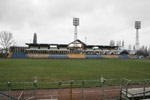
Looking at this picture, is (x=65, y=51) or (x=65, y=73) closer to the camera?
(x=65, y=73)

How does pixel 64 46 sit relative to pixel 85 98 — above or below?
above

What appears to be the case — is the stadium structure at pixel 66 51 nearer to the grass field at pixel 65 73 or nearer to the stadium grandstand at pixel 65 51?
the stadium grandstand at pixel 65 51

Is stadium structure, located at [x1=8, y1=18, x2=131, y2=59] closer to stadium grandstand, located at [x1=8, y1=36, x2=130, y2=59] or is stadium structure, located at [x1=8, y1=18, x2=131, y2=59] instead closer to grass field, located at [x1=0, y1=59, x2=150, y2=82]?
stadium grandstand, located at [x1=8, y1=36, x2=130, y2=59]

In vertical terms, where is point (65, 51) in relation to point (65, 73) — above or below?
above

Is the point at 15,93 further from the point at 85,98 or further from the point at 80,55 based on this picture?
the point at 80,55

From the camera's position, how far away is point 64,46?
62500 millimetres

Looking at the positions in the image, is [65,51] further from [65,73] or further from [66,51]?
[65,73]

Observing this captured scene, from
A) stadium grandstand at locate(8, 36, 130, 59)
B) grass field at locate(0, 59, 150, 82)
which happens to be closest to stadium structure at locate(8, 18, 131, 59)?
stadium grandstand at locate(8, 36, 130, 59)

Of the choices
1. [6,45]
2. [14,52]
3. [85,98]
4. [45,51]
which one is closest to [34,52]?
[45,51]

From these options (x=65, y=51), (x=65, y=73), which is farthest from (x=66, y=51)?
(x=65, y=73)

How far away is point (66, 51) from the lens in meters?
62.4

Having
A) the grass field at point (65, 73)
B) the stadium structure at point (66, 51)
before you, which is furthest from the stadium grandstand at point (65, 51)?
the grass field at point (65, 73)

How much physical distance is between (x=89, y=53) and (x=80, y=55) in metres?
7.71

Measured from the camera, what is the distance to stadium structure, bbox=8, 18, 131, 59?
57.2 metres
